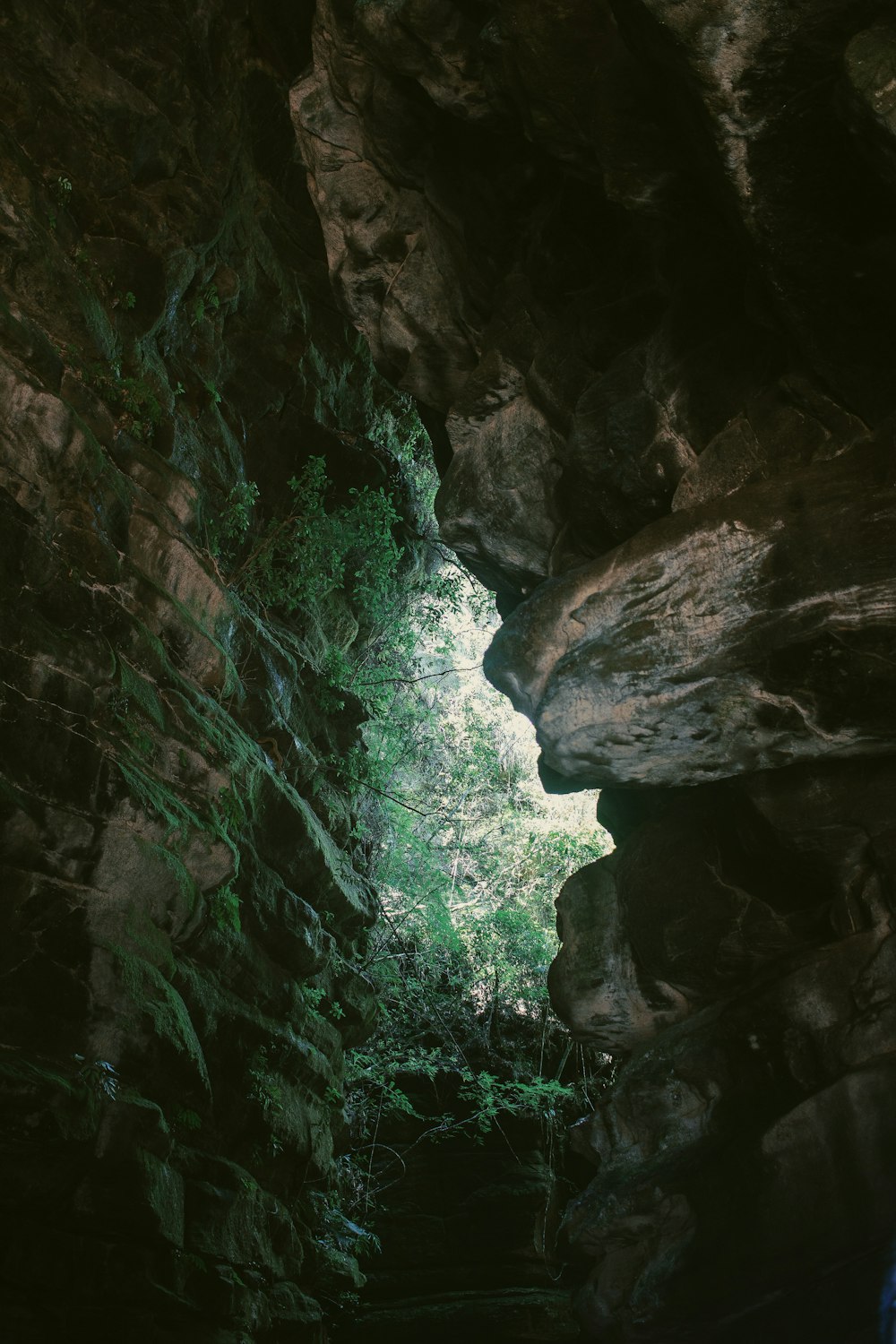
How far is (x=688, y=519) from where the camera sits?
6.11 m

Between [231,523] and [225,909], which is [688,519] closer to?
[225,909]

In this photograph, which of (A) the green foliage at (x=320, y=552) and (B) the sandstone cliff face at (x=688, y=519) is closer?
(B) the sandstone cliff face at (x=688, y=519)

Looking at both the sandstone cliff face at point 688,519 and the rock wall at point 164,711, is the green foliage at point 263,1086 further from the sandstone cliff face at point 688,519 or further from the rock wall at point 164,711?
the sandstone cliff face at point 688,519

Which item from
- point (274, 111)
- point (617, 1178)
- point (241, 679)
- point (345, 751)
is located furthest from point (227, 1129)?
point (274, 111)

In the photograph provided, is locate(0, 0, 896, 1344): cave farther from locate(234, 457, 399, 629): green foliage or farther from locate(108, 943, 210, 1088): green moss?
locate(234, 457, 399, 629): green foliage

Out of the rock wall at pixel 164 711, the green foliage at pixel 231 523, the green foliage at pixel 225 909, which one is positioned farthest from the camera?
the green foliage at pixel 231 523

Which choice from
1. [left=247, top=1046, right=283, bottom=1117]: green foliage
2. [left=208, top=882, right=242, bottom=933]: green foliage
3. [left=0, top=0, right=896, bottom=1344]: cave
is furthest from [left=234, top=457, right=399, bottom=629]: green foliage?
[left=247, top=1046, right=283, bottom=1117]: green foliage

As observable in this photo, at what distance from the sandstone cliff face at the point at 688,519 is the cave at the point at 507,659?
31 millimetres

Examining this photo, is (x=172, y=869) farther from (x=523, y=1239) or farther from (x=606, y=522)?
(x=523, y=1239)

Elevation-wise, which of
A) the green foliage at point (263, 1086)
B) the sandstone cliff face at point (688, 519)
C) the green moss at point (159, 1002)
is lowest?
the green foliage at point (263, 1086)

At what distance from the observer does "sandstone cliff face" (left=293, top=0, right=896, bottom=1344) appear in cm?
518

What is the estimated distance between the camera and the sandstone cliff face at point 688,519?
518 cm

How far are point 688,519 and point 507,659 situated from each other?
168 cm

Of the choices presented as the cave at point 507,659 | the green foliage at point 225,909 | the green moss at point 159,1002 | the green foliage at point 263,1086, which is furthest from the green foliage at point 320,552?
the green moss at point 159,1002
